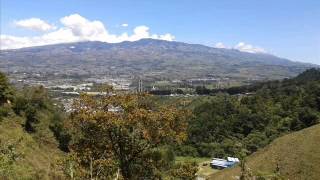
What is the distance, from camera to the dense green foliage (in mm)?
87812

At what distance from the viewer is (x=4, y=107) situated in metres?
39.0

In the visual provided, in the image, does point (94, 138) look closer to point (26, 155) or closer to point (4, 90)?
point (26, 155)

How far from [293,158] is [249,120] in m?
63.0

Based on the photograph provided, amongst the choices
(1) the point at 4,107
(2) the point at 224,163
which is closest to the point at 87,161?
(1) the point at 4,107

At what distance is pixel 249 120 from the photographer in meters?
98.9

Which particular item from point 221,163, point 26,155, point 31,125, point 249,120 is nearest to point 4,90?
point 31,125

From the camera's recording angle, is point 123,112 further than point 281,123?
No

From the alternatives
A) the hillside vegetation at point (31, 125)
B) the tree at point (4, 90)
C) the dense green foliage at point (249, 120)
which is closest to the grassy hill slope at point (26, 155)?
the hillside vegetation at point (31, 125)

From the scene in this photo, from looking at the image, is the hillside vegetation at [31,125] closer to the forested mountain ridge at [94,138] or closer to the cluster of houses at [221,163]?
the forested mountain ridge at [94,138]

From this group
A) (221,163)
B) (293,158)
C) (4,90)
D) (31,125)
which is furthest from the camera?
(221,163)

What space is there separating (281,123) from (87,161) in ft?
249

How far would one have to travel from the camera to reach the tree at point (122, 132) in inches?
684

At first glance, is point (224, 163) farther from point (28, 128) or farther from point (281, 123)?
point (28, 128)

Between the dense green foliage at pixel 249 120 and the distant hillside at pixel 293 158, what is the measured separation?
1706 inches
